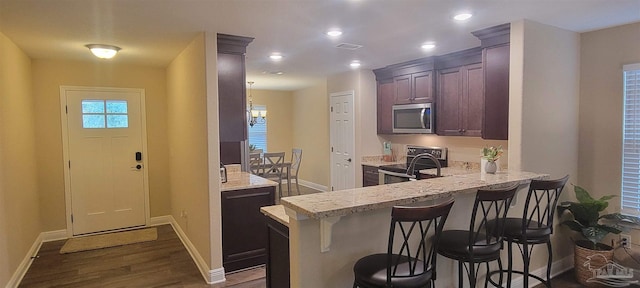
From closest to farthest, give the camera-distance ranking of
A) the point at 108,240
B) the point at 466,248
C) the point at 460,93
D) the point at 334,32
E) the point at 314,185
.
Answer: the point at 466,248 → the point at 334,32 → the point at 460,93 → the point at 108,240 → the point at 314,185

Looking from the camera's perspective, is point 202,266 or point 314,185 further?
point 314,185

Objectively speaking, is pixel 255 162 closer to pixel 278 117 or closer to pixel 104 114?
pixel 278 117

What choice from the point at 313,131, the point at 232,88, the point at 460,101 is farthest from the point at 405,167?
the point at 313,131

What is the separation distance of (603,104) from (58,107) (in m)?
6.36

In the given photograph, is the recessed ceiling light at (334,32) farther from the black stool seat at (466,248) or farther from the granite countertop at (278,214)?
the black stool seat at (466,248)

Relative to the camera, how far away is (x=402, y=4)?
2619mm

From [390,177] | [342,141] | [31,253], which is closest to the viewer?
[31,253]

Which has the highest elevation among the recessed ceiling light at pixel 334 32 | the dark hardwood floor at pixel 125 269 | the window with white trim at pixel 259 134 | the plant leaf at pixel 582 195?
the recessed ceiling light at pixel 334 32

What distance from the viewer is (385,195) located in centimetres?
218

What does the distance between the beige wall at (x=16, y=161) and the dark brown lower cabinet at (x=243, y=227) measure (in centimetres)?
187

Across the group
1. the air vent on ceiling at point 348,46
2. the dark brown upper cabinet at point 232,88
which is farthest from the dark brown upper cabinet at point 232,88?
the air vent on ceiling at point 348,46

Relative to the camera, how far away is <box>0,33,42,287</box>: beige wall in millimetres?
3146

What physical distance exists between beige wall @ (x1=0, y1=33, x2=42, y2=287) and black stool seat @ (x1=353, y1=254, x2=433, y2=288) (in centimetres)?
315

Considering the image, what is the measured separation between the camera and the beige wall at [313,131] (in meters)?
7.54
